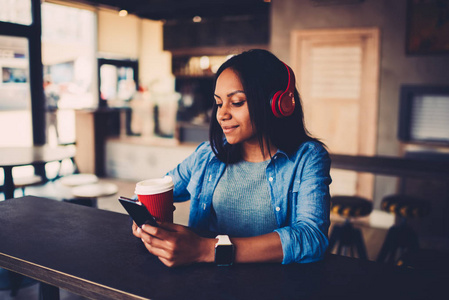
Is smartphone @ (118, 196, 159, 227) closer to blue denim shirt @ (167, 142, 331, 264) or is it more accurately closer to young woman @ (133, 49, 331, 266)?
young woman @ (133, 49, 331, 266)

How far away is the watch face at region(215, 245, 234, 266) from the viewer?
1.03 metres

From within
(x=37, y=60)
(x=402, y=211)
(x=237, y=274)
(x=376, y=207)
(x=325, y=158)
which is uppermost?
(x=37, y=60)

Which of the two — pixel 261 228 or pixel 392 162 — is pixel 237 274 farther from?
pixel 392 162

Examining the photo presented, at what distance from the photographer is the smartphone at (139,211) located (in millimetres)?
990

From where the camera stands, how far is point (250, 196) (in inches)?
54.3

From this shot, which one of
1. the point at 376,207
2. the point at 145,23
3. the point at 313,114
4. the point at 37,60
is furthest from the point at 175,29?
the point at 376,207

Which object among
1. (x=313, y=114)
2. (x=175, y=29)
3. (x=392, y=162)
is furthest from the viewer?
(x=175, y=29)

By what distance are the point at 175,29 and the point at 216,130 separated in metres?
7.49

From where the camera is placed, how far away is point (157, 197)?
3.43 ft

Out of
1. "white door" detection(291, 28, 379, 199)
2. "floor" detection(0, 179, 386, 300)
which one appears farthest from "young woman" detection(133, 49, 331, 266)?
"white door" detection(291, 28, 379, 199)

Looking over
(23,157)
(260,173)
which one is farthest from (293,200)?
(23,157)

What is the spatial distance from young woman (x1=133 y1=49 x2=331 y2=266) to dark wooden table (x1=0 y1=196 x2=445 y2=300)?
6 cm

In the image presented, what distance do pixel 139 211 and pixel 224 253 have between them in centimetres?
25

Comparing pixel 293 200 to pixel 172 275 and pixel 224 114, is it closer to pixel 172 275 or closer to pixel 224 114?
pixel 224 114
